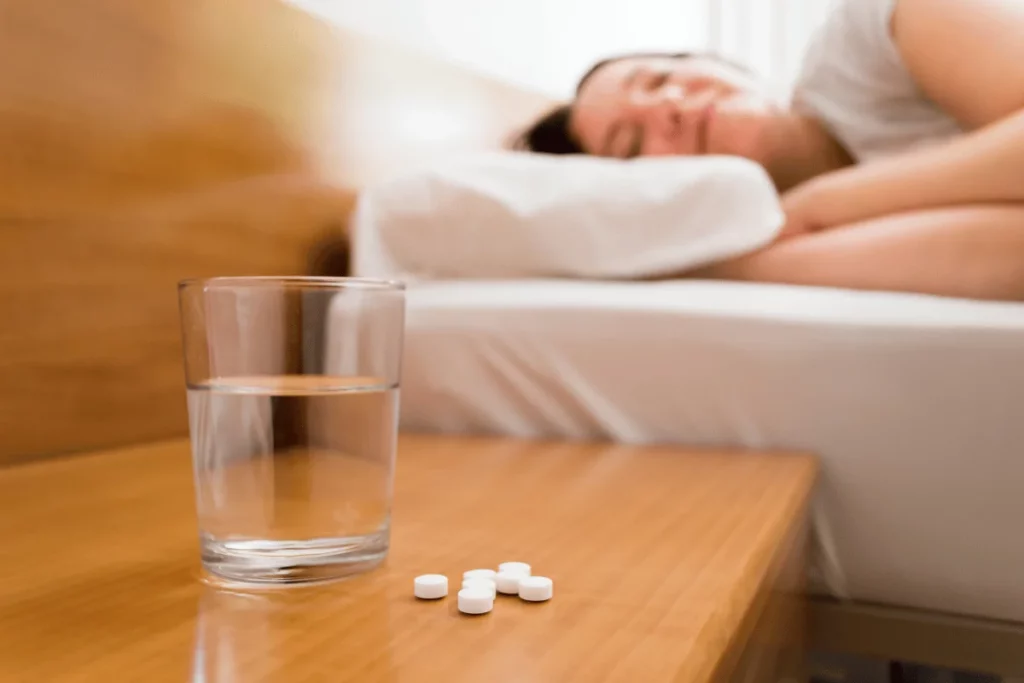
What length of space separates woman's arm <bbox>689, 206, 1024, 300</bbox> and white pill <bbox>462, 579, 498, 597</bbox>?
0.61 meters

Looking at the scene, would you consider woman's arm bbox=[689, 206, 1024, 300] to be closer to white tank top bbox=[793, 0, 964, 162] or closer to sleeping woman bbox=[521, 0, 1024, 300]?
sleeping woman bbox=[521, 0, 1024, 300]

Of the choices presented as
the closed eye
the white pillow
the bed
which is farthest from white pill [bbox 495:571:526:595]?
the closed eye

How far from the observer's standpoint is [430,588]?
351mm

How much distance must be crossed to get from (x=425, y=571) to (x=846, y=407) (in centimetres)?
43

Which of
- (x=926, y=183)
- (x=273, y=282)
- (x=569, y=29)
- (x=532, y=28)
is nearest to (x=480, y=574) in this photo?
(x=273, y=282)

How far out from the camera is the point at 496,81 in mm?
1605

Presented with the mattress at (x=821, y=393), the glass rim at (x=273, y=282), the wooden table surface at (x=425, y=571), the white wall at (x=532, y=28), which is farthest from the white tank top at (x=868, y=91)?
the glass rim at (x=273, y=282)

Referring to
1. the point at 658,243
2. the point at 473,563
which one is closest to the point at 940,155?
the point at 658,243

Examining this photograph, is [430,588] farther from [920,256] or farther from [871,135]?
[871,135]

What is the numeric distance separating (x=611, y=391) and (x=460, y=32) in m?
0.96

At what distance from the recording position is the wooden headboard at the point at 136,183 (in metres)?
0.69

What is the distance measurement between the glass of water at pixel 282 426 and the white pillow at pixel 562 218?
0.56 meters

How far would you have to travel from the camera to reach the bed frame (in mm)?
678

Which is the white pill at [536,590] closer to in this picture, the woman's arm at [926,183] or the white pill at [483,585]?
the white pill at [483,585]
